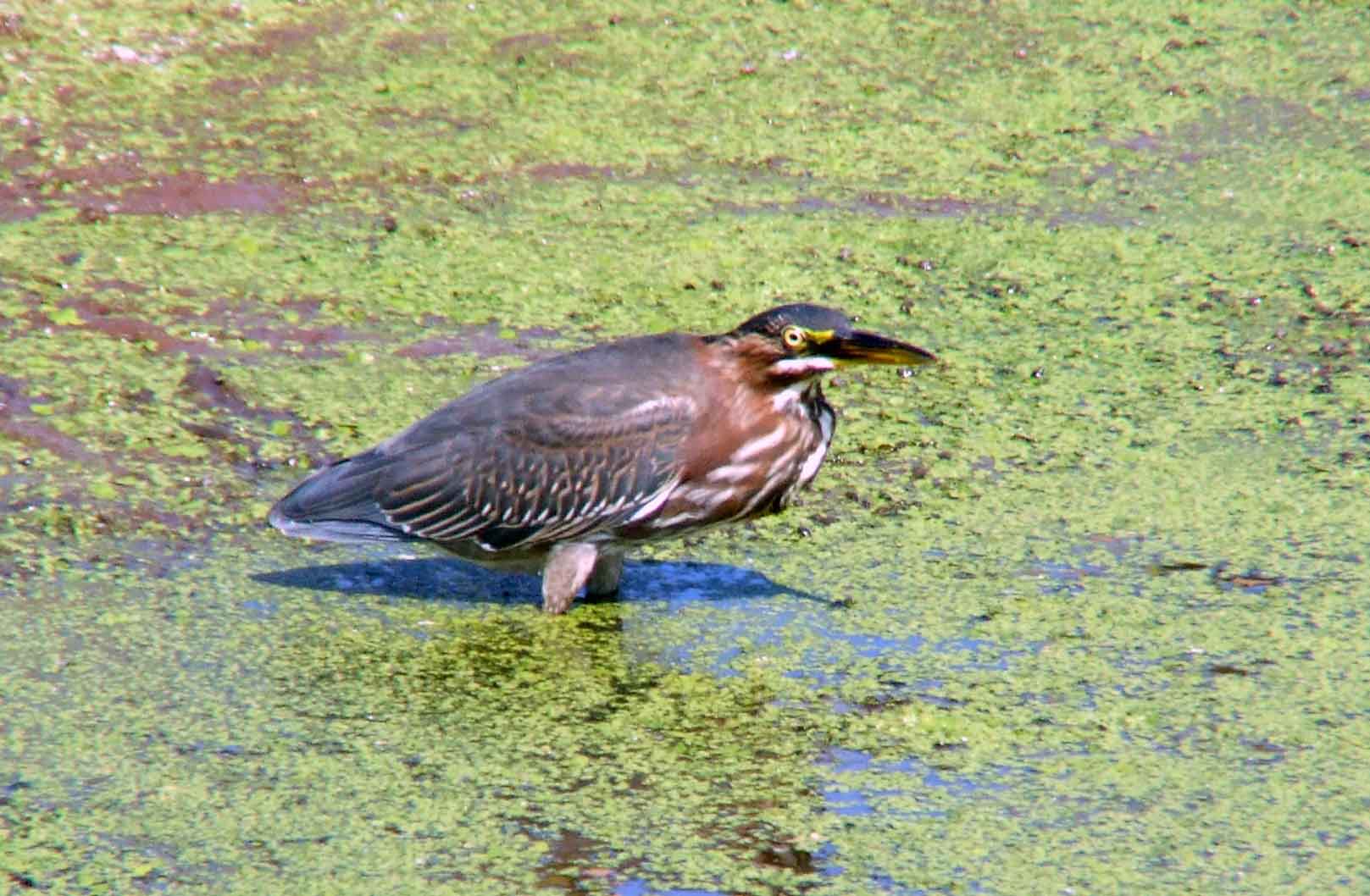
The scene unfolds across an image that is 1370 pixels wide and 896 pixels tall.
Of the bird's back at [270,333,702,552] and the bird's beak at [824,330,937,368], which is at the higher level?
the bird's beak at [824,330,937,368]

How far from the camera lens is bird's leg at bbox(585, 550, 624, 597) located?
488 cm

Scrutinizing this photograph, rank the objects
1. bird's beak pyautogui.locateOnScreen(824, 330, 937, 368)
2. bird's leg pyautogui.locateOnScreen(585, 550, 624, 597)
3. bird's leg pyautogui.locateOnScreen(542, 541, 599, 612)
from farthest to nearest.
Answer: bird's leg pyautogui.locateOnScreen(585, 550, 624, 597), bird's leg pyautogui.locateOnScreen(542, 541, 599, 612), bird's beak pyautogui.locateOnScreen(824, 330, 937, 368)

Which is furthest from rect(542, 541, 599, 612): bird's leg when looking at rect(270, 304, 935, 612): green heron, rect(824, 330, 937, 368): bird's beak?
rect(824, 330, 937, 368): bird's beak

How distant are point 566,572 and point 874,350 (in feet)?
3.13

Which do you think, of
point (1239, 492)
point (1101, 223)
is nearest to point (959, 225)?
point (1101, 223)

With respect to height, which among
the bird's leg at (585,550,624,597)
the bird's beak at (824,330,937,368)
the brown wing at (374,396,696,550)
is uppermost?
the bird's beak at (824,330,937,368)

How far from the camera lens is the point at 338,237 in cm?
655

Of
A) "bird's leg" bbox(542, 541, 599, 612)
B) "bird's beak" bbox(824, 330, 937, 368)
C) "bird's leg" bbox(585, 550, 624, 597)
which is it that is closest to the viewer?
"bird's beak" bbox(824, 330, 937, 368)

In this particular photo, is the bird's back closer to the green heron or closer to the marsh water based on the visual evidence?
the green heron

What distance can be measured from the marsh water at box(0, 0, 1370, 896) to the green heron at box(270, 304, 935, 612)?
216 millimetres

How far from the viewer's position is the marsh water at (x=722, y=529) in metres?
3.71

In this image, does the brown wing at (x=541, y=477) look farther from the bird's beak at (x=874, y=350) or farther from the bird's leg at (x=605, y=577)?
the bird's beak at (x=874, y=350)

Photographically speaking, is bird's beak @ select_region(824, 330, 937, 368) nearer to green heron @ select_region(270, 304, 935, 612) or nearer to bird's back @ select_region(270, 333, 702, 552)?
green heron @ select_region(270, 304, 935, 612)

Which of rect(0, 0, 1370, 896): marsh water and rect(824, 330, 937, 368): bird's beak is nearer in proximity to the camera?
rect(0, 0, 1370, 896): marsh water
